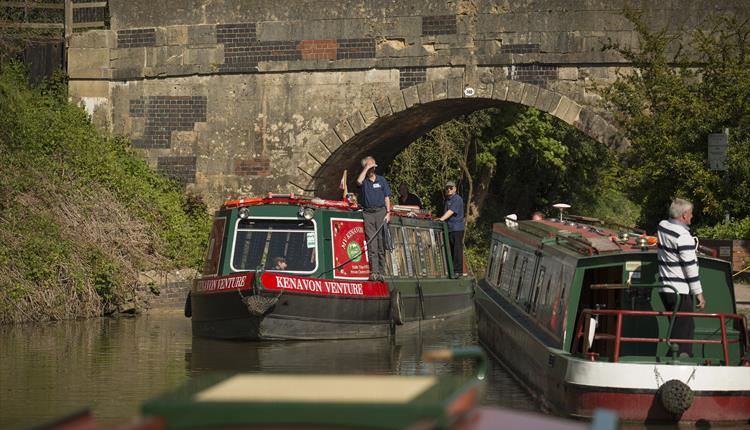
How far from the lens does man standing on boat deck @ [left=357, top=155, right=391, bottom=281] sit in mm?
15484

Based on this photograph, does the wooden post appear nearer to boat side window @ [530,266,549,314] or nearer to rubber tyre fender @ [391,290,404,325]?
rubber tyre fender @ [391,290,404,325]

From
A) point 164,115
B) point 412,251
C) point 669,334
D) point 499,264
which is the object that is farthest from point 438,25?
point 669,334

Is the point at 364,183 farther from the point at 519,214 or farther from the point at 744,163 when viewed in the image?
the point at 519,214

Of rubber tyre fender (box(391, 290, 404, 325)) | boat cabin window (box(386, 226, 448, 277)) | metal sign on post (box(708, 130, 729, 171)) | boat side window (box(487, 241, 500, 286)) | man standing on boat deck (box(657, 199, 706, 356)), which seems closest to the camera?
man standing on boat deck (box(657, 199, 706, 356))

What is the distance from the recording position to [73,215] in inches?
707

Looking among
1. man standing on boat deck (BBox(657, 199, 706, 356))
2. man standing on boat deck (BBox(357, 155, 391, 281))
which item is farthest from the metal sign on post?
man standing on boat deck (BBox(657, 199, 706, 356))

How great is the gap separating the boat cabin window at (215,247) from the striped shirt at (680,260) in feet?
21.6

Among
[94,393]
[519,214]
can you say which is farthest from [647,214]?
[519,214]

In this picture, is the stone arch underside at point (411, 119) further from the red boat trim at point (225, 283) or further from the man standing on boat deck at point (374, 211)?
the red boat trim at point (225, 283)

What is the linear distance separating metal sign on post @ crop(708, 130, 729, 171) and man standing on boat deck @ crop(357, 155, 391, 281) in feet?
13.9

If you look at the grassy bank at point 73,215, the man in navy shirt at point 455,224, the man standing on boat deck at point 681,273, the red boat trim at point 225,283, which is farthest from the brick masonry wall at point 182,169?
the man standing on boat deck at point 681,273

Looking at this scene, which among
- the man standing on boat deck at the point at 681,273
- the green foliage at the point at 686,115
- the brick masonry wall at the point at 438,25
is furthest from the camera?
the brick masonry wall at the point at 438,25

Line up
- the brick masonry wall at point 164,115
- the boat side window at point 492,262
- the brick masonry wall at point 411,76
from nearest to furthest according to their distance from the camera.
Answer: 1. the boat side window at point 492,262
2. the brick masonry wall at point 411,76
3. the brick masonry wall at point 164,115

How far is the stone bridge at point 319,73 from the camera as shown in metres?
20.3
